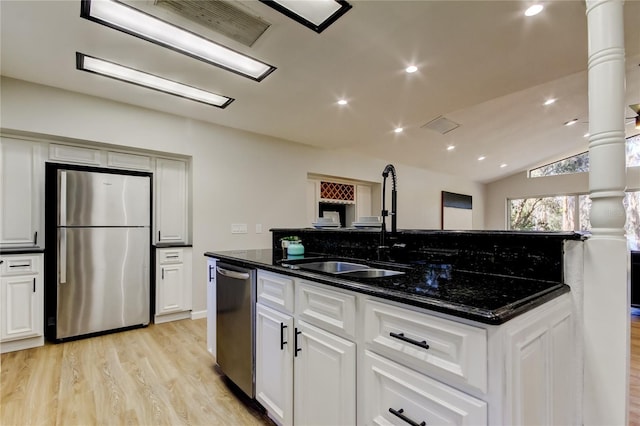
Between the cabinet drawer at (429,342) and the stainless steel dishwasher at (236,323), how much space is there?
95 cm

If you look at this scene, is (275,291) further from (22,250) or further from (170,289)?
(22,250)

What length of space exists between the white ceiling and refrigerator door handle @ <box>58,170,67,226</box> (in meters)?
0.86

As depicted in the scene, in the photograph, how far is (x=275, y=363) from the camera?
1.67 meters

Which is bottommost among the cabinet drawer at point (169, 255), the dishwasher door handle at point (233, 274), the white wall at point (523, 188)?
the cabinet drawer at point (169, 255)

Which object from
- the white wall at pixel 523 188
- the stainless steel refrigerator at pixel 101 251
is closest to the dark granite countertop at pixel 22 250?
the stainless steel refrigerator at pixel 101 251

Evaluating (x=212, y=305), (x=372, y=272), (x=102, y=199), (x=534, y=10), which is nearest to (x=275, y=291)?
(x=372, y=272)

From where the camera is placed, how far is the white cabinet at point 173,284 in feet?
11.7

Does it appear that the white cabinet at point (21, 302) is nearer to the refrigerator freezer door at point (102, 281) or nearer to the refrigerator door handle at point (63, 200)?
the refrigerator freezer door at point (102, 281)

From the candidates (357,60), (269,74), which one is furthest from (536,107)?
(269,74)

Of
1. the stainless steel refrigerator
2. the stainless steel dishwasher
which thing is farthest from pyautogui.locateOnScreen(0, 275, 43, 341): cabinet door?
the stainless steel dishwasher

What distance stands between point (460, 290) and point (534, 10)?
6.46 ft

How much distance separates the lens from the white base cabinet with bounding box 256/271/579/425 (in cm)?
87

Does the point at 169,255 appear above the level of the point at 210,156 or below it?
below

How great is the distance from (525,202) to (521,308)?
976 cm
